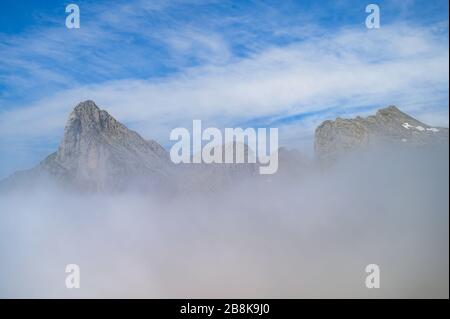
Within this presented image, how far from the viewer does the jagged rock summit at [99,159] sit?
228 ft

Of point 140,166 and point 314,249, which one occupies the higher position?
point 140,166

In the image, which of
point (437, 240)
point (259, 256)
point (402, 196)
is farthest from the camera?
point (259, 256)

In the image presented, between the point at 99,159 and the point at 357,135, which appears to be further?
the point at 99,159

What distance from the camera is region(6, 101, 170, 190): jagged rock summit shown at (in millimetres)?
69500

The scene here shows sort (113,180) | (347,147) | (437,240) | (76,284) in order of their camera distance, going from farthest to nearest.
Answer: (113,180) → (347,147) → (437,240) → (76,284)

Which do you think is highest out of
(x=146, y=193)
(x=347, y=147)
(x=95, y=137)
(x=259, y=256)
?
(x=95, y=137)

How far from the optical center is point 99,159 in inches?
3147

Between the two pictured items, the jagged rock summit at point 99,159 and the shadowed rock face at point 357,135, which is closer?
the shadowed rock face at point 357,135

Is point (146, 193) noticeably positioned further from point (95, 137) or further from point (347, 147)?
point (347, 147)

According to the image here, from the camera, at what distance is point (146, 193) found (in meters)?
69.4

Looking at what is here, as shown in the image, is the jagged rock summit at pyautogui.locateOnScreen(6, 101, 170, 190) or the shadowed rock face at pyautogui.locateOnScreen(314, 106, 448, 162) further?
the jagged rock summit at pyautogui.locateOnScreen(6, 101, 170, 190)

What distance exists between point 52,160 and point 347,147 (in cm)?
5231
